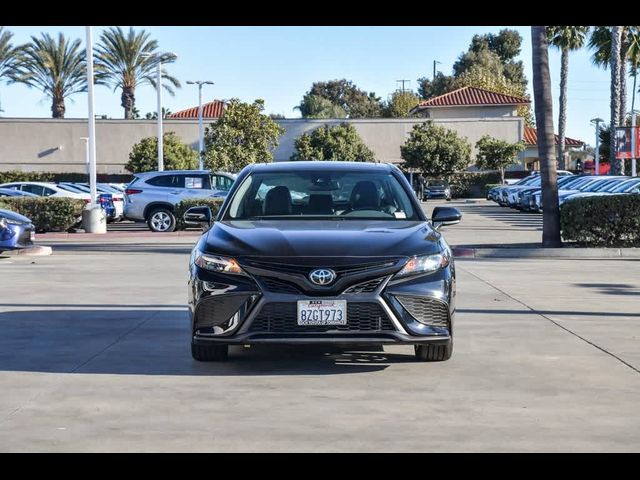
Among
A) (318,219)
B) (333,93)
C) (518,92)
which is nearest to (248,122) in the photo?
(318,219)

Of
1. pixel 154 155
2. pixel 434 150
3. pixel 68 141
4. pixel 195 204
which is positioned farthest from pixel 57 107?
pixel 195 204

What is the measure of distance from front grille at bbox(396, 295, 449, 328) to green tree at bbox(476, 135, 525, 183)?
210ft

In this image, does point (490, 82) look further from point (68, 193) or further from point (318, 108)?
point (68, 193)

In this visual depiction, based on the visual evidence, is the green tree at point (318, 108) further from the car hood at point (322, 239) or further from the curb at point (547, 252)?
the car hood at point (322, 239)

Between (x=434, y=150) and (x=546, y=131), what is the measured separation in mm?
47320

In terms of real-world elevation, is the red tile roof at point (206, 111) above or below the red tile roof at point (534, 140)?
above

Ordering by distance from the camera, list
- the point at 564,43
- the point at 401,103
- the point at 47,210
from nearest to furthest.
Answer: the point at 47,210 < the point at 564,43 < the point at 401,103

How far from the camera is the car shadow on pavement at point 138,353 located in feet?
30.1

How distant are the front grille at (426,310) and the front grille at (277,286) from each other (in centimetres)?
80

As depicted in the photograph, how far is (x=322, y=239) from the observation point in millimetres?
8891

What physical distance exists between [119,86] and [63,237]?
39500 mm

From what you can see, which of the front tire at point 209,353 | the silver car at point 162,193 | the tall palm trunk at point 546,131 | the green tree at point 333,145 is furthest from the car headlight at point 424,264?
the green tree at point 333,145
